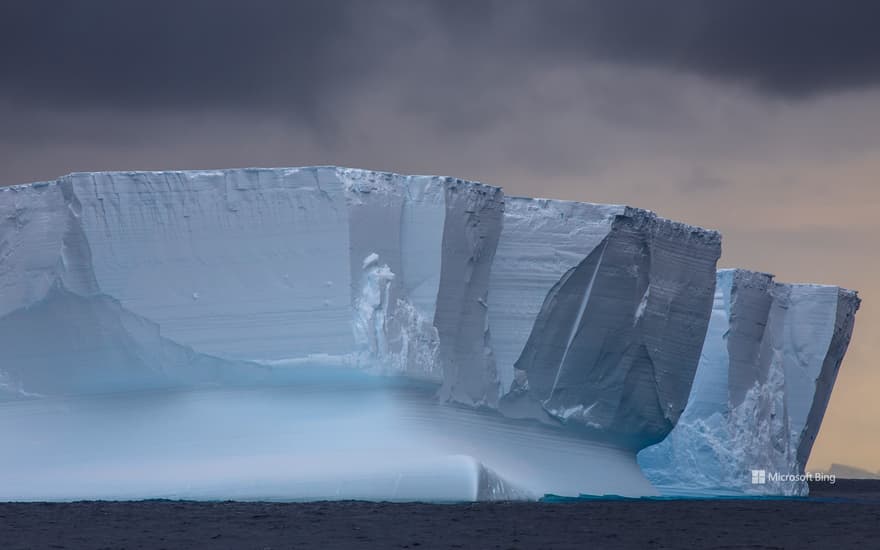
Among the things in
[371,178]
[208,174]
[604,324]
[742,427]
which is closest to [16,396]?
[208,174]

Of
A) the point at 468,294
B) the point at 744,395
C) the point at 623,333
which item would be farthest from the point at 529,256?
the point at 744,395

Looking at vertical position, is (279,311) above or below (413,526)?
above

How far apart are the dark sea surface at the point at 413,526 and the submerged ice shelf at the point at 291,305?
40 centimetres

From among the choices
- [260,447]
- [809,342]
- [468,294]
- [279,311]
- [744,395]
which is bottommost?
[260,447]

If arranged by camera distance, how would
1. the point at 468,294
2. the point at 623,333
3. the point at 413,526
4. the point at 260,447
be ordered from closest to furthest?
the point at 413,526
the point at 260,447
the point at 468,294
the point at 623,333

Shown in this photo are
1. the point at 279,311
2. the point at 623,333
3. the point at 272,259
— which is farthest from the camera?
the point at 623,333

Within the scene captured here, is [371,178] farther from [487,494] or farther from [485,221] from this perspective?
[487,494]

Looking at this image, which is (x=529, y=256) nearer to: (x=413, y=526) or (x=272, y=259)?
(x=272, y=259)

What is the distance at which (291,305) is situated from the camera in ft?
54.4

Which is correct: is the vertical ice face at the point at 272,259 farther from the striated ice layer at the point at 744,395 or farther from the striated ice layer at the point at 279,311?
the striated ice layer at the point at 744,395

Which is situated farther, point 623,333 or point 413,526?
A: point 623,333

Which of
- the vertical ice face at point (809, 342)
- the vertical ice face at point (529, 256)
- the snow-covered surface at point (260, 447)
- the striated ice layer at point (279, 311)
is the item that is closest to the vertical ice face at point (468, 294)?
the striated ice layer at point (279, 311)

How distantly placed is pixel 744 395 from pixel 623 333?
16.5 feet

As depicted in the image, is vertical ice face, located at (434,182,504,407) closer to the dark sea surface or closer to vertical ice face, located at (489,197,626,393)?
vertical ice face, located at (489,197,626,393)
